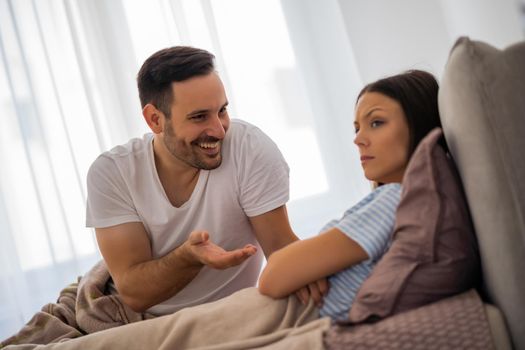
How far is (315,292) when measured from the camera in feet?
3.18

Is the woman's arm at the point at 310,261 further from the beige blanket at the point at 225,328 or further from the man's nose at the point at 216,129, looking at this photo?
the man's nose at the point at 216,129

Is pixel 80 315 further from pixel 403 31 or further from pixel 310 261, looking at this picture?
pixel 403 31

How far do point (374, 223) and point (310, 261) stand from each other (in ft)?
0.45

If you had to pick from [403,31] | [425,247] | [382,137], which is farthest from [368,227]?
[403,31]

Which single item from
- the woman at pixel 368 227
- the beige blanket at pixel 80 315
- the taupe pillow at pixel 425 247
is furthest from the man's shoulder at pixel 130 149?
the taupe pillow at pixel 425 247

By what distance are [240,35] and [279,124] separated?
56 centimetres

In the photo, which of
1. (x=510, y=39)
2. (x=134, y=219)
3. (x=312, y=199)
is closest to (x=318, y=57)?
(x=312, y=199)

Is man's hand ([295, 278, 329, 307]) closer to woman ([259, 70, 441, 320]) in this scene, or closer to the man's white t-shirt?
woman ([259, 70, 441, 320])

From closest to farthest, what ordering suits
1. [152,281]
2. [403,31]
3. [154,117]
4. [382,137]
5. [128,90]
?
[382,137], [152,281], [154,117], [403,31], [128,90]

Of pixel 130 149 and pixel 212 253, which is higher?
pixel 130 149

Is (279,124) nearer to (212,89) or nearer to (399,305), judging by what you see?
(212,89)

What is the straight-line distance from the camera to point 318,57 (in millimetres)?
3004

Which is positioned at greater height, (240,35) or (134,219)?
(240,35)

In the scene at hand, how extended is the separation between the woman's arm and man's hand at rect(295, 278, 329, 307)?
0.06ft
